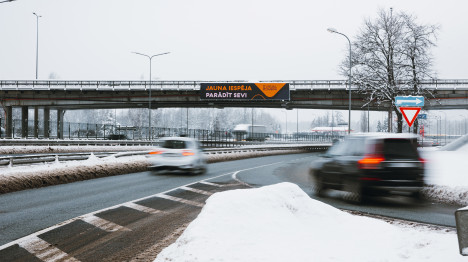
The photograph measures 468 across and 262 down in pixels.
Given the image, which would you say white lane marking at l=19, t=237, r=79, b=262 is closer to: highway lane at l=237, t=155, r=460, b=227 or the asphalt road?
the asphalt road

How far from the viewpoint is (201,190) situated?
1304 centimetres

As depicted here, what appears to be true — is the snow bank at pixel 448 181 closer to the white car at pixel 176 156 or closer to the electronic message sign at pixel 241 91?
the white car at pixel 176 156

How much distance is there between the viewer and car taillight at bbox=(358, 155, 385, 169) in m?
10.0

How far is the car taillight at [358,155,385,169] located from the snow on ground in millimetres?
2941

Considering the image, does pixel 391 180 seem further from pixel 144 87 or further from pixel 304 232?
pixel 144 87

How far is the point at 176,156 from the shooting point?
18.6 metres

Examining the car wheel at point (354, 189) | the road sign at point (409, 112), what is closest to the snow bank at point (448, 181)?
the car wheel at point (354, 189)

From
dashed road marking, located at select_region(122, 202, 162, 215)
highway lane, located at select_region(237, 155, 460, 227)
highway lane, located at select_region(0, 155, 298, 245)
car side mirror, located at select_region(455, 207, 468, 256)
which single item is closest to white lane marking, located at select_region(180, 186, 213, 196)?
highway lane, located at select_region(0, 155, 298, 245)

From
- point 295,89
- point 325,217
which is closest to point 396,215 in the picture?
point 325,217

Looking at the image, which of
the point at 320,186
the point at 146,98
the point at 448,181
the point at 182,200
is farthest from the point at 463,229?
the point at 146,98

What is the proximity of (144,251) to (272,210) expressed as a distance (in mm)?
1931

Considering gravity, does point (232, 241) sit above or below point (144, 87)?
below

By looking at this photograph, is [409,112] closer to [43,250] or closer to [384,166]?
[384,166]

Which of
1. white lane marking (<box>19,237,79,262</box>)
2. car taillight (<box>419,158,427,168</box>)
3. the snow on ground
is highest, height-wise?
car taillight (<box>419,158,427,168</box>)
